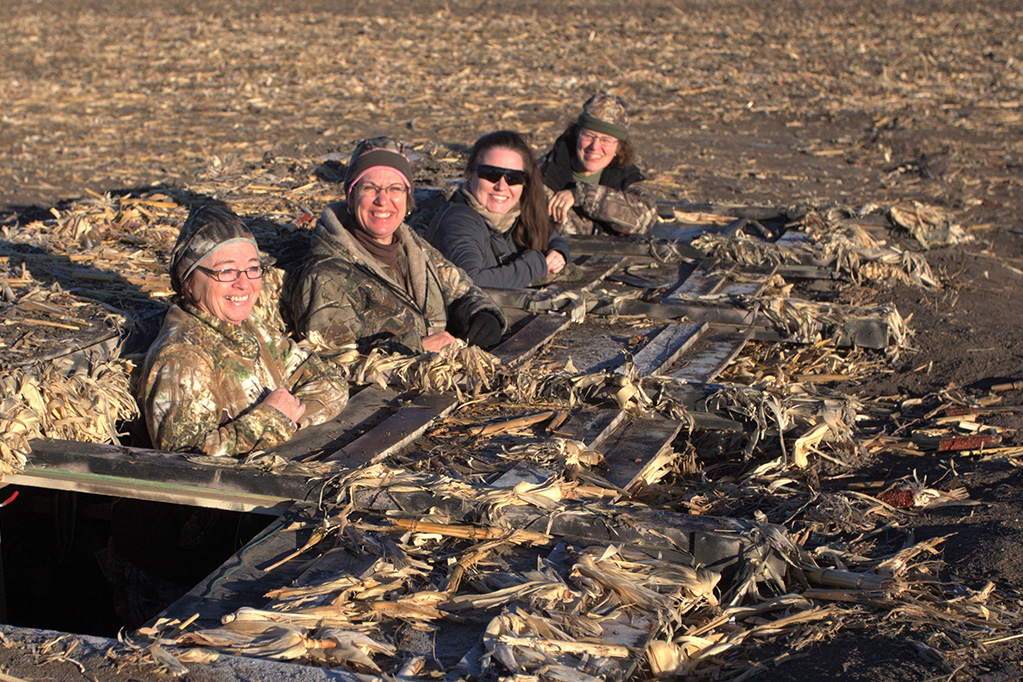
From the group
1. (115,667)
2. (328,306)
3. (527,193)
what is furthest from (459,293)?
(115,667)

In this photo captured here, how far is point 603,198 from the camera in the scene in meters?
7.82

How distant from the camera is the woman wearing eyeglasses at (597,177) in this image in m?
7.62

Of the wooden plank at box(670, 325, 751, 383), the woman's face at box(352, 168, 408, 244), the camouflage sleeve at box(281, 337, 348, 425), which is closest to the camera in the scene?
the camouflage sleeve at box(281, 337, 348, 425)

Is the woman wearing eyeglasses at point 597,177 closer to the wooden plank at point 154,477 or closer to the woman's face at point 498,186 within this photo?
the woman's face at point 498,186

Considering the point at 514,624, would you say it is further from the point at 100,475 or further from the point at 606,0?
the point at 606,0

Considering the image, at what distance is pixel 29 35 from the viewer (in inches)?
791

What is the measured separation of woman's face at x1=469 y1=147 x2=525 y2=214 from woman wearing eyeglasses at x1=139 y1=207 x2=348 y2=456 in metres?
2.41

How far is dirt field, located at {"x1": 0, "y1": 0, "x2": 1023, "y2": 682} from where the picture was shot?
5250 mm

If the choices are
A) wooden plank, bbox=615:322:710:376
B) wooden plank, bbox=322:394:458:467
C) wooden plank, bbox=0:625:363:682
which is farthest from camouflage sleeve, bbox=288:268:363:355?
wooden plank, bbox=0:625:363:682

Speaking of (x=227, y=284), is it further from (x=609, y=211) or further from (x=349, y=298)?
(x=609, y=211)

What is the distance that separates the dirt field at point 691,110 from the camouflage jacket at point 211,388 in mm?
1327

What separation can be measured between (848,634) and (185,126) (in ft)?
39.3

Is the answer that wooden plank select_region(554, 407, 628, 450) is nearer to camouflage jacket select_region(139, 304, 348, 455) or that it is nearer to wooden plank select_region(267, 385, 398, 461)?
wooden plank select_region(267, 385, 398, 461)

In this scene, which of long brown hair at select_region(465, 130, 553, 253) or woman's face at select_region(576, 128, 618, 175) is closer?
long brown hair at select_region(465, 130, 553, 253)
